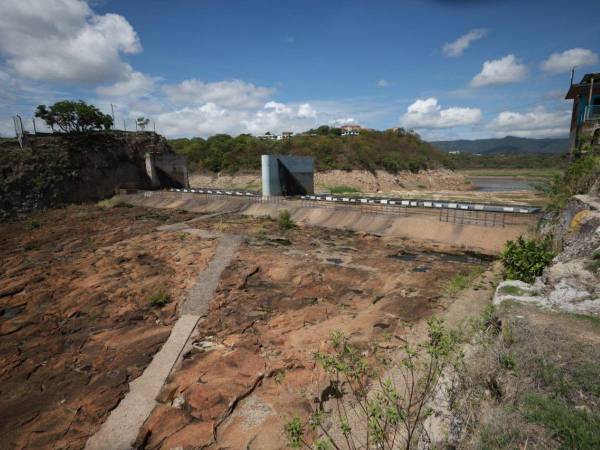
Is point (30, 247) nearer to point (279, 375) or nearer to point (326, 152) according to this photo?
point (279, 375)

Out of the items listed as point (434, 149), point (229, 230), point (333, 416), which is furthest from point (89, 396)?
point (434, 149)

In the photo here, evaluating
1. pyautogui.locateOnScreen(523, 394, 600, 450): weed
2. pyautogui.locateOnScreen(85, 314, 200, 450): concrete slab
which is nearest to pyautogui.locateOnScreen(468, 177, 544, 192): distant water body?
pyautogui.locateOnScreen(523, 394, 600, 450): weed

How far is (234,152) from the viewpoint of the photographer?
67.6 m

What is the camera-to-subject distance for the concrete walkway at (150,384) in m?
8.25

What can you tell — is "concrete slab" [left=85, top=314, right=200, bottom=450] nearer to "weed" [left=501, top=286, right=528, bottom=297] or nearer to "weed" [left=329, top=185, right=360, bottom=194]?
"weed" [left=501, top=286, right=528, bottom=297]

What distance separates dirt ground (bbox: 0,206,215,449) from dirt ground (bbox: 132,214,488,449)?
6.52 ft

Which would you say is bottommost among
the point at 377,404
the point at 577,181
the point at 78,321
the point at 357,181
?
the point at 78,321

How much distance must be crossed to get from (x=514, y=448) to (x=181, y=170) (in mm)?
53392

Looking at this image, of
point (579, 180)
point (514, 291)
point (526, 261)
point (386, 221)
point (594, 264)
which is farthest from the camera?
point (386, 221)

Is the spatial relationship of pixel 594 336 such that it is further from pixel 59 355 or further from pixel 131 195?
pixel 131 195

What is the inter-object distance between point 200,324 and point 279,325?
3.24 m

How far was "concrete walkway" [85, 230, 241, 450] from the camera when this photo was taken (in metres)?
8.25

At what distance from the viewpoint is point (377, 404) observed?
4629 mm


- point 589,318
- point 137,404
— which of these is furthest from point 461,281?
point 137,404
